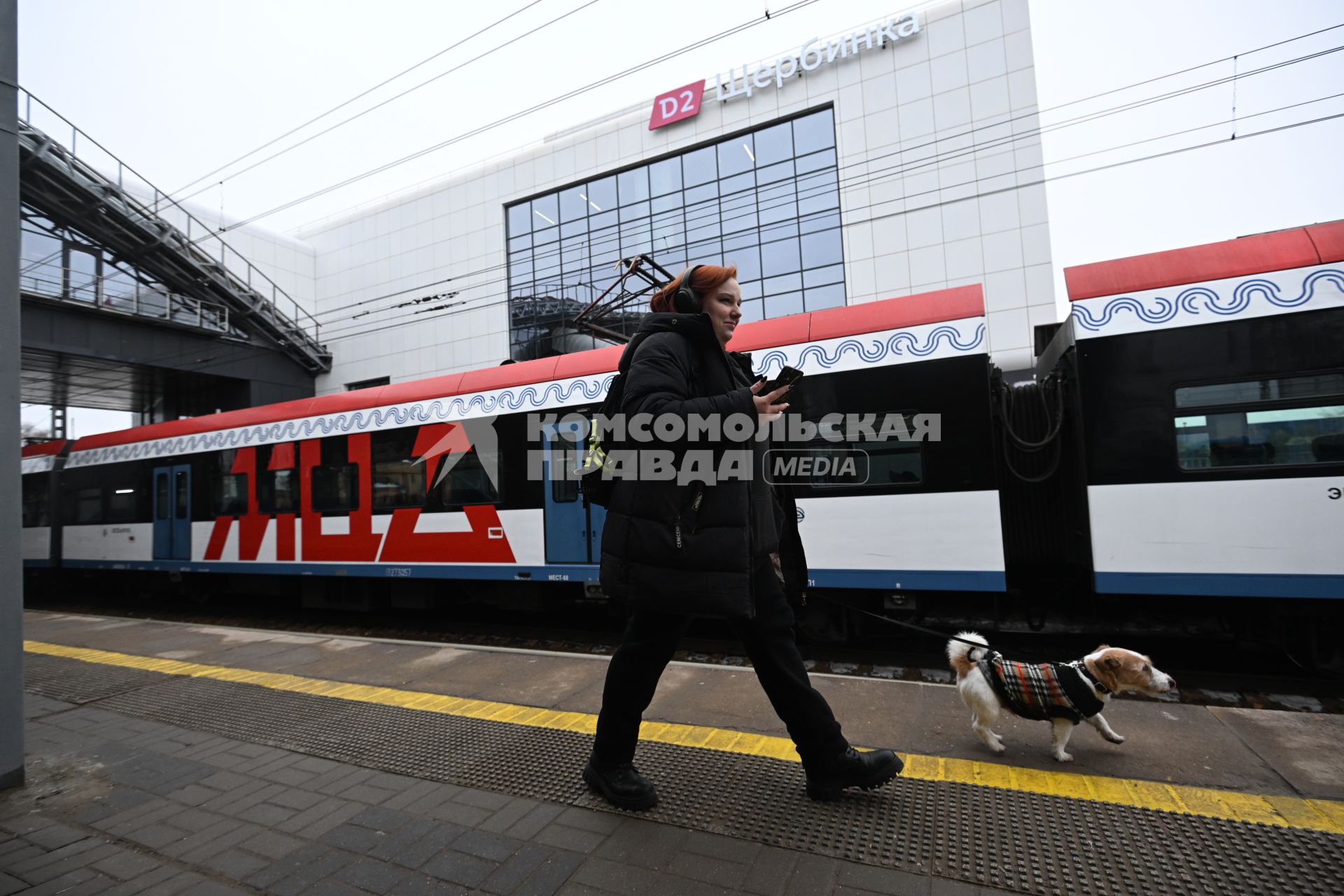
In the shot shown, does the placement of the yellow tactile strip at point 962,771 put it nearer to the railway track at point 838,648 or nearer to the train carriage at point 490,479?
the railway track at point 838,648

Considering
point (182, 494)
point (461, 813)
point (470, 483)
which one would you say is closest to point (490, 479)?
point (470, 483)

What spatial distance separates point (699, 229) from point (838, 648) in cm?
1760

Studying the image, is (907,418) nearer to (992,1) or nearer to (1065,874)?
(1065,874)

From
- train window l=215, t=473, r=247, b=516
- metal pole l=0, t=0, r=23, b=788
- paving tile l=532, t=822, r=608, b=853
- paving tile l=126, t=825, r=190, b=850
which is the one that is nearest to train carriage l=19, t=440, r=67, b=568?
train window l=215, t=473, r=247, b=516

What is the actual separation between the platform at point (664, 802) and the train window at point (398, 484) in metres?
3.59

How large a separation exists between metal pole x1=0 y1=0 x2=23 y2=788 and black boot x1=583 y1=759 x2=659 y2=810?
2872 mm

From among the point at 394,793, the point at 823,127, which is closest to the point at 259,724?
the point at 394,793

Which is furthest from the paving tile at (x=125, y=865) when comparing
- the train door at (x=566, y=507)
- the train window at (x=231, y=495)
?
the train window at (x=231, y=495)

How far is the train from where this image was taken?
14.6ft

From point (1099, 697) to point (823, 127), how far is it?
2035 centimetres

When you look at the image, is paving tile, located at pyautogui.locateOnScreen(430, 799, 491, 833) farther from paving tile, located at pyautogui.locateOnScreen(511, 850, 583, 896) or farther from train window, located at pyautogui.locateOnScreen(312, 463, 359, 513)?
train window, located at pyautogui.locateOnScreen(312, 463, 359, 513)

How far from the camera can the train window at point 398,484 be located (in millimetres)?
7914

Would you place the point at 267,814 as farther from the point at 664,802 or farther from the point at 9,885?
the point at 664,802

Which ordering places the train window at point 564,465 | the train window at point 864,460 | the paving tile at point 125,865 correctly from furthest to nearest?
the train window at point 564,465 < the train window at point 864,460 < the paving tile at point 125,865
